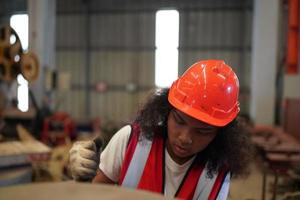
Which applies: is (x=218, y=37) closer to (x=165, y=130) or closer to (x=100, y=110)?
(x=100, y=110)

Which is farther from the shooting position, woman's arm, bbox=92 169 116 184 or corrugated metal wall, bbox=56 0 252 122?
corrugated metal wall, bbox=56 0 252 122

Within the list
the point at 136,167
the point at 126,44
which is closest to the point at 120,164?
the point at 136,167

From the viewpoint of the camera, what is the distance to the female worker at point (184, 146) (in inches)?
63.6

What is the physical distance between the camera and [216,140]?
5.99 ft

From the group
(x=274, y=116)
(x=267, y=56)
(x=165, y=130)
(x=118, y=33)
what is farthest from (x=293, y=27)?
(x=118, y=33)

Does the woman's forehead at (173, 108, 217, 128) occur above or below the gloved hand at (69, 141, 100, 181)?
above

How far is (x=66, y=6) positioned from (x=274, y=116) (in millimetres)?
8569

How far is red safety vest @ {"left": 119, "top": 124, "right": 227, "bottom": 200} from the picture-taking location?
5.52ft

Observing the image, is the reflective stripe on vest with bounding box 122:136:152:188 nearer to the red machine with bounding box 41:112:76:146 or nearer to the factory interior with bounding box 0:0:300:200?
the factory interior with bounding box 0:0:300:200

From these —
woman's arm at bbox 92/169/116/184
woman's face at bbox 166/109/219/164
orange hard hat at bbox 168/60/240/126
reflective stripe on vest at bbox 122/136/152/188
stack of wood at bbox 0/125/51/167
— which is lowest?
stack of wood at bbox 0/125/51/167

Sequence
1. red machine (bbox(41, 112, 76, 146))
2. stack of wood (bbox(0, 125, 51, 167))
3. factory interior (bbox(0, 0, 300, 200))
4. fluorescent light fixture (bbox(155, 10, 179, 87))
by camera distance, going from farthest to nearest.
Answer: fluorescent light fixture (bbox(155, 10, 179, 87))
red machine (bbox(41, 112, 76, 146))
factory interior (bbox(0, 0, 300, 200))
stack of wood (bbox(0, 125, 51, 167))

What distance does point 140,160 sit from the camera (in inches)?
66.7

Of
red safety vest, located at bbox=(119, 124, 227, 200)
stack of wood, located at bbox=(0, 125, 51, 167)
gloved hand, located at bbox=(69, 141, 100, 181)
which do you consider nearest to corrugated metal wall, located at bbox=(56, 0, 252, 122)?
stack of wood, located at bbox=(0, 125, 51, 167)

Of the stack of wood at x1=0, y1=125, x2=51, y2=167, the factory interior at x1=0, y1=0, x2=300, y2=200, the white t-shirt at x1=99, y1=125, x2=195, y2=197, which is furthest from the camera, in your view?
the factory interior at x1=0, y1=0, x2=300, y2=200
